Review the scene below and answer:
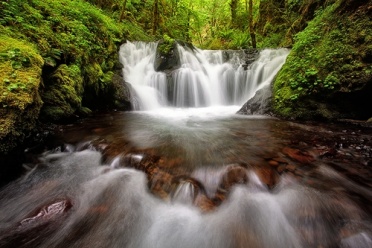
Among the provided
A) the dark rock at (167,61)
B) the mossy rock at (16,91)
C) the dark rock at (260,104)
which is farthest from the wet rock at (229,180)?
the dark rock at (167,61)

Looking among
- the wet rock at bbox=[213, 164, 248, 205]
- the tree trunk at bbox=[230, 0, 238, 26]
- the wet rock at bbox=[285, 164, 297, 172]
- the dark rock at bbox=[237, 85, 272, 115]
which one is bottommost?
the wet rock at bbox=[213, 164, 248, 205]

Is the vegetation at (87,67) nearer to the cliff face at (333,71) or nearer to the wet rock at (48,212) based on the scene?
the cliff face at (333,71)

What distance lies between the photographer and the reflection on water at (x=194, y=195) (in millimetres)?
2035

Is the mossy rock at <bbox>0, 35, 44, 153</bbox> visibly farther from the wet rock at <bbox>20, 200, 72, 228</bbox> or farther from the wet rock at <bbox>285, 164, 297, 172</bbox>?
the wet rock at <bbox>285, 164, 297, 172</bbox>

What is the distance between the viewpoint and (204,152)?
3.52 m

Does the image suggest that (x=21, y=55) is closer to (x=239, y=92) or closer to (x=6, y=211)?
(x=6, y=211)

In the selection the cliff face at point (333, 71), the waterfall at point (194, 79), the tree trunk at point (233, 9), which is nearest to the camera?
the cliff face at point (333, 71)

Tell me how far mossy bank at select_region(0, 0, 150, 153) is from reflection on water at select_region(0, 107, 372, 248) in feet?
2.78

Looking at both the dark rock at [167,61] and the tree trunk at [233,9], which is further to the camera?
the tree trunk at [233,9]

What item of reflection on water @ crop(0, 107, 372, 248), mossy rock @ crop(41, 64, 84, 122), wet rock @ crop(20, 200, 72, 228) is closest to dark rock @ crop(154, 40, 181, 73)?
mossy rock @ crop(41, 64, 84, 122)

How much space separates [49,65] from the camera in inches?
177

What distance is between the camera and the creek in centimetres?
204

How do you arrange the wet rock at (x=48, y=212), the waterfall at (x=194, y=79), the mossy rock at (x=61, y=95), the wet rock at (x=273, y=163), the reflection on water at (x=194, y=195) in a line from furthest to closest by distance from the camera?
the waterfall at (x=194, y=79) < the mossy rock at (x=61, y=95) < the wet rock at (x=273, y=163) < the wet rock at (x=48, y=212) < the reflection on water at (x=194, y=195)

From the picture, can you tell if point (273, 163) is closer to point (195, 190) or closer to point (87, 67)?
point (195, 190)
